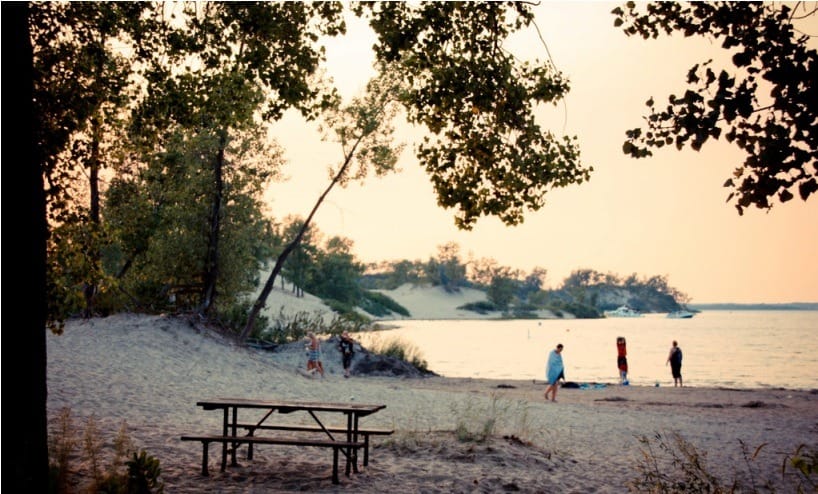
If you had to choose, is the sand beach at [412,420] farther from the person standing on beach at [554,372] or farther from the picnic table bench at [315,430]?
the person standing on beach at [554,372]

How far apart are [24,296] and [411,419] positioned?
10.1 m

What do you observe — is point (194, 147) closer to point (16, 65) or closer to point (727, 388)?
point (16, 65)

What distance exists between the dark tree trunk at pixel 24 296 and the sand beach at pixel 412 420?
6.16 ft

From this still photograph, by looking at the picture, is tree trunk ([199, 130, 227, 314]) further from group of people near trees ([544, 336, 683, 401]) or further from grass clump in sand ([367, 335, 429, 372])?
group of people near trees ([544, 336, 683, 401])

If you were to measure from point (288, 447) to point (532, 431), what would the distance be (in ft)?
18.4

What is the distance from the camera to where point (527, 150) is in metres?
10.4

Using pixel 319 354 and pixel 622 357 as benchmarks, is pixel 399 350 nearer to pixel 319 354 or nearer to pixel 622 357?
pixel 319 354


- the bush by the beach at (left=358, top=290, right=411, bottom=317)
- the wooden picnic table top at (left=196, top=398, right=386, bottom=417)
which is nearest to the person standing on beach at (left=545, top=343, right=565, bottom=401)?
the wooden picnic table top at (left=196, top=398, right=386, bottom=417)

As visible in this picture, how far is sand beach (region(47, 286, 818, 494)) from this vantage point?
9711 mm

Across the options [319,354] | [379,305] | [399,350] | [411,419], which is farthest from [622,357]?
[379,305]

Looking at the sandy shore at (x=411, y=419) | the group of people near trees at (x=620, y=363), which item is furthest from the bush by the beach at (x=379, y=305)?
the sandy shore at (x=411, y=419)

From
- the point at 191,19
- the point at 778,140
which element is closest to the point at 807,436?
the point at 778,140

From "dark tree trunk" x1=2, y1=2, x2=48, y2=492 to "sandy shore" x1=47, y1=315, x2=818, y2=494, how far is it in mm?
2145

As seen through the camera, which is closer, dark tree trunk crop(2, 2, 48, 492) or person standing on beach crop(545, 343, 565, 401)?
dark tree trunk crop(2, 2, 48, 492)
